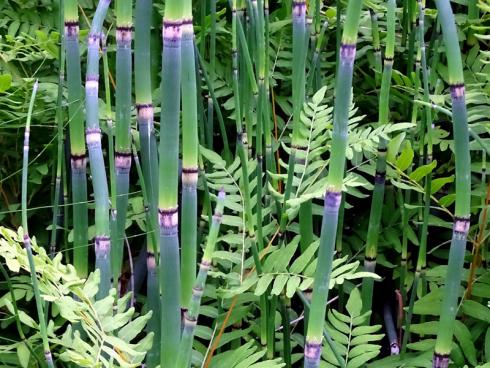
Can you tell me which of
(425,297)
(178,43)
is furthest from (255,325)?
(178,43)

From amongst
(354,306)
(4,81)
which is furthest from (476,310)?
(4,81)

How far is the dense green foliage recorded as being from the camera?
60cm

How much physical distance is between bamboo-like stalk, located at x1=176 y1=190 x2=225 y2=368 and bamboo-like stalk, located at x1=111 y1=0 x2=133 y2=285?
20cm

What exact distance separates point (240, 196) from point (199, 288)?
0.41 m

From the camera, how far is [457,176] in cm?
66

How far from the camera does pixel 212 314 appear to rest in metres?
0.95

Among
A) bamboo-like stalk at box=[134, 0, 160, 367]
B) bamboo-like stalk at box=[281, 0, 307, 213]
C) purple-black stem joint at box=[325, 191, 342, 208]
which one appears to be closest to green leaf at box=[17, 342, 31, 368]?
bamboo-like stalk at box=[134, 0, 160, 367]

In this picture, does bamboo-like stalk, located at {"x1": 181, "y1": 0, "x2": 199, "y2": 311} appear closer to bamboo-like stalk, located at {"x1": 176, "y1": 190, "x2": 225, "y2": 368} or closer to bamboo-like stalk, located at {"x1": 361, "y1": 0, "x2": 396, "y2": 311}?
bamboo-like stalk, located at {"x1": 176, "y1": 190, "x2": 225, "y2": 368}

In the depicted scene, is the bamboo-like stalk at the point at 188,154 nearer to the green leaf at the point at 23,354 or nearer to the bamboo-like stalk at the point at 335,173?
the bamboo-like stalk at the point at 335,173

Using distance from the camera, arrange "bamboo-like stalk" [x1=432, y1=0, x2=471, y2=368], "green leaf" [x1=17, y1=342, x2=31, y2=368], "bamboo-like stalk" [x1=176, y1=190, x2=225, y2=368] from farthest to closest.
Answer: "green leaf" [x1=17, y1=342, x2=31, y2=368] → "bamboo-like stalk" [x1=432, y1=0, x2=471, y2=368] → "bamboo-like stalk" [x1=176, y1=190, x2=225, y2=368]

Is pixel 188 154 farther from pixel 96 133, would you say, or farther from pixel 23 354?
pixel 23 354

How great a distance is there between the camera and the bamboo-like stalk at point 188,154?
22.7 inches

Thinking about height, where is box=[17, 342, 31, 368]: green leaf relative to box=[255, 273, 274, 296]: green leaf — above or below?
below

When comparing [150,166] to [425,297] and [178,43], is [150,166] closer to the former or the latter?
[178,43]
